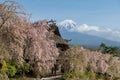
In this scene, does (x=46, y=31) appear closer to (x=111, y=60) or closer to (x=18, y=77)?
Result: (x=18, y=77)

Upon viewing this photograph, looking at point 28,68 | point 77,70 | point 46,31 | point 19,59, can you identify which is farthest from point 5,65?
point 77,70

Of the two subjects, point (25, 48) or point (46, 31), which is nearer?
point (25, 48)

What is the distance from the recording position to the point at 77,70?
4381cm

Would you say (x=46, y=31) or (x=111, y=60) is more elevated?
(x=46, y=31)

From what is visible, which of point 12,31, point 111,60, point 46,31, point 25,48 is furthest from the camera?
point 111,60

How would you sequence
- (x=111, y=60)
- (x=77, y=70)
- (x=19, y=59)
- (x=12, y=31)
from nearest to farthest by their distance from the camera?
(x=12, y=31) < (x=19, y=59) < (x=77, y=70) < (x=111, y=60)

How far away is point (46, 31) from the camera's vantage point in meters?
38.8

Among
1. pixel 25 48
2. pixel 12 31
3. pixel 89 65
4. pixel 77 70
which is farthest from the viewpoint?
pixel 89 65

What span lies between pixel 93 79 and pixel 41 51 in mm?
11838

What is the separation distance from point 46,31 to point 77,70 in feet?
25.4

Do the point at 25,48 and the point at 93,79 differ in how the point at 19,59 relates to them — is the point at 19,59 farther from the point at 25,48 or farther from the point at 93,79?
the point at 93,79

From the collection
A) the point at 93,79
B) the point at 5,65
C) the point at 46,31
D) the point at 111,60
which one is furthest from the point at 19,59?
the point at 111,60

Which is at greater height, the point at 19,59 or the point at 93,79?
the point at 19,59

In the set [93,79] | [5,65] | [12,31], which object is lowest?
[93,79]
